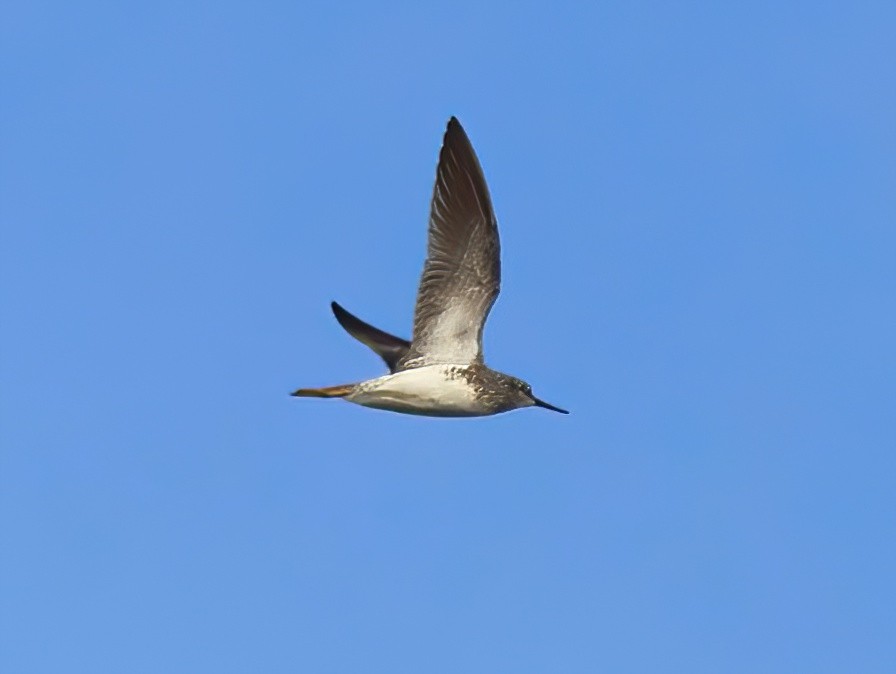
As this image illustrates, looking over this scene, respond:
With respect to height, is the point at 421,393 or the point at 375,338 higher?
the point at 375,338

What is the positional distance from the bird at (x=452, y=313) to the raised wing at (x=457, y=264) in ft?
0.04

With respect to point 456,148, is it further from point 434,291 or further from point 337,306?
point 337,306

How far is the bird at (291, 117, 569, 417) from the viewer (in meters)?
24.5

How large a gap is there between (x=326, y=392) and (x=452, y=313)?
1.96m

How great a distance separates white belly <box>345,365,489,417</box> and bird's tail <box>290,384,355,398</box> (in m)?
0.10

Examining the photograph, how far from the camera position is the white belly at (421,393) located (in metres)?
24.6

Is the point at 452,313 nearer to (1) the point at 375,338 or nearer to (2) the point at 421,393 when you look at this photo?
(2) the point at 421,393

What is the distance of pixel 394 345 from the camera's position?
26297 millimetres

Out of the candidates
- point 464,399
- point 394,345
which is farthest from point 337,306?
point 464,399

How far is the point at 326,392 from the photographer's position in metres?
24.5

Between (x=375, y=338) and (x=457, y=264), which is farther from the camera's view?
(x=375, y=338)

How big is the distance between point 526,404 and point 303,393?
10.9 feet

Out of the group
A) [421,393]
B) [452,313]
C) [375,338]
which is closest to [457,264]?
[452,313]

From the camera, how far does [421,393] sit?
24.7 meters
